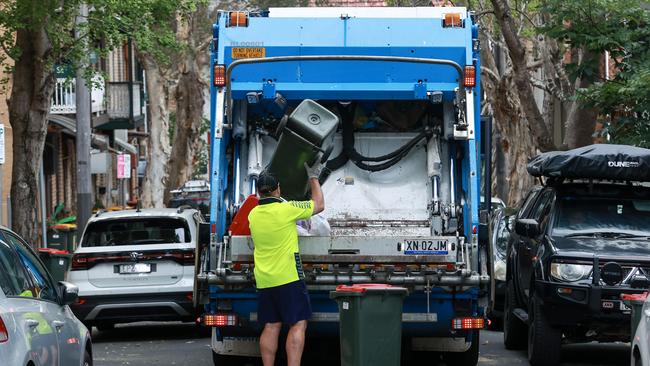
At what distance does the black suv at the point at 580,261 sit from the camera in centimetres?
1206

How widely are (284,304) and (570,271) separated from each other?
295 cm

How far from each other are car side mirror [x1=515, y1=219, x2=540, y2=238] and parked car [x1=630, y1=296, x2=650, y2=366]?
12.5ft

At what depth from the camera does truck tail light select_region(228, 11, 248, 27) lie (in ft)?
39.5

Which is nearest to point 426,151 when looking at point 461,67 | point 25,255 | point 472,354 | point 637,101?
point 461,67

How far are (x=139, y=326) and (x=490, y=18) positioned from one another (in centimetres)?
1820

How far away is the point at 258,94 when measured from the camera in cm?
1190

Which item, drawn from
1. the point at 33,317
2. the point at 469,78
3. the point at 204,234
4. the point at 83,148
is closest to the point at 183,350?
the point at 204,234

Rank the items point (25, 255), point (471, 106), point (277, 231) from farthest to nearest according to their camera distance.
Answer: point (471, 106), point (277, 231), point (25, 255)

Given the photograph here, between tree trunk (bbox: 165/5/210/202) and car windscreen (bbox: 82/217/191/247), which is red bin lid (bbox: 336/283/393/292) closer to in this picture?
car windscreen (bbox: 82/217/191/247)

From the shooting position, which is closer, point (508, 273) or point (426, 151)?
point (426, 151)

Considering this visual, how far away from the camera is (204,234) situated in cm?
1184

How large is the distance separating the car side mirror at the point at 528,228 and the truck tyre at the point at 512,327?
1410mm

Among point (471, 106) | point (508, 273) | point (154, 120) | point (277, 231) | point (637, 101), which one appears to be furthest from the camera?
point (154, 120)

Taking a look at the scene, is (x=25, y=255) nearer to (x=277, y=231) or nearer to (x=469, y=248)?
(x=277, y=231)
